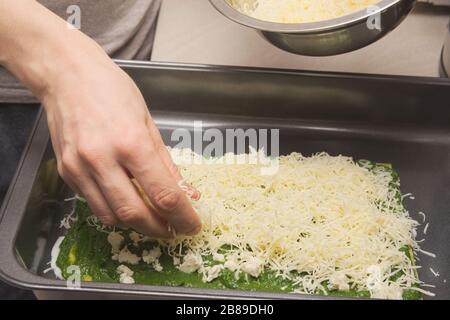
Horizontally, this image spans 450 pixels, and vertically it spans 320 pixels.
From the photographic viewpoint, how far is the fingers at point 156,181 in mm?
919

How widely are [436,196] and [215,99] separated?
54 centimetres

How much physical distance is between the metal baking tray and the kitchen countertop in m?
0.09

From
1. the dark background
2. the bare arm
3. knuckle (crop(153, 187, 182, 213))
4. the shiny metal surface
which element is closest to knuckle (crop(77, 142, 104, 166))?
the bare arm

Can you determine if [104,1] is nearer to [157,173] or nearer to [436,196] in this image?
[157,173]

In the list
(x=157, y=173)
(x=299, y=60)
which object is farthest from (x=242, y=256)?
(x=299, y=60)

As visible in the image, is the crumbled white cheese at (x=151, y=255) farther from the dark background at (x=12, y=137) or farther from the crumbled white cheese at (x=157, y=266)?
the dark background at (x=12, y=137)

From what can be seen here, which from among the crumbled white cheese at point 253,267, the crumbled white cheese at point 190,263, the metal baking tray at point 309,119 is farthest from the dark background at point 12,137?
the crumbled white cheese at point 253,267

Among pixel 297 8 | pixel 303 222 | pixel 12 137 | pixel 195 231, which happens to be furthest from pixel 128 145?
pixel 12 137

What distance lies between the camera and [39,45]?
3.25ft

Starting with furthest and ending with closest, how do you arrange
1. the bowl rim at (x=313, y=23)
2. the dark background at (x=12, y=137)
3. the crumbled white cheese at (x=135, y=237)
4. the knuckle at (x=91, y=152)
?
the dark background at (x=12, y=137) → the crumbled white cheese at (x=135, y=237) → the bowl rim at (x=313, y=23) → the knuckle at (x=91, y=152)

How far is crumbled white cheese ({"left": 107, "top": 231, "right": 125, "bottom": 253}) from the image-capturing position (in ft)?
3.82

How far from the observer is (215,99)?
138cm

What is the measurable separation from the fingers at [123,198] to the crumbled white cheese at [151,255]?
153 millimetres

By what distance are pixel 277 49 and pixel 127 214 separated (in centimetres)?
67
